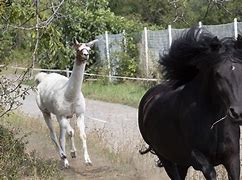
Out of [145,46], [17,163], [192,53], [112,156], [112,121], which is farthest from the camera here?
[145,46]

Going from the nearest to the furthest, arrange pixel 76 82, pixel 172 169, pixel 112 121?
1. pixel 172 169
2. pixel 76 82
3. pixel 112 121

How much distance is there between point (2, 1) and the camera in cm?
710

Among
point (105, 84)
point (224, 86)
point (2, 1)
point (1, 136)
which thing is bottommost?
point (105, 84)

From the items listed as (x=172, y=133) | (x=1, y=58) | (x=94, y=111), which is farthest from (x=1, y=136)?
(x=94, y=111)

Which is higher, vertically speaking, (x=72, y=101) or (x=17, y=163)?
(x=72, y=101)

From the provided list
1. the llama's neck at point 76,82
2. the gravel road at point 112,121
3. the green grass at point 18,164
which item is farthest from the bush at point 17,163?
the gravel road at point 112,121

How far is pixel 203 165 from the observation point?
5.84 meters

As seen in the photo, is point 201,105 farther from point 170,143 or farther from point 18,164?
point 18,164

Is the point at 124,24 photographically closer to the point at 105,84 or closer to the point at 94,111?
the point at 105,84

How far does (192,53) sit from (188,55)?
0.28 ft

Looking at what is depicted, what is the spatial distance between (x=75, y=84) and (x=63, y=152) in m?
1.19

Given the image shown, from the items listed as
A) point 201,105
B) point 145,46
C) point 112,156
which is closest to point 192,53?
point 201,105

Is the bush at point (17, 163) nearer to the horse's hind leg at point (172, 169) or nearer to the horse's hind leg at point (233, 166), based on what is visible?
the horse's hind leg at point (172, 169)

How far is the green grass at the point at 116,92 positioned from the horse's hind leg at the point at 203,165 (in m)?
13.5
